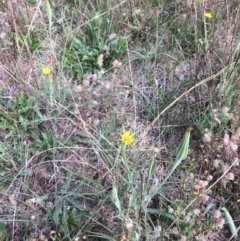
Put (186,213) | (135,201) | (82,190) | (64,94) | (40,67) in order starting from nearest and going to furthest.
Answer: (135,201)
(186,213)
(82,190)
(64,94)
(40,67)

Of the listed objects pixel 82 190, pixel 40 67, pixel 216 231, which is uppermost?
pixel 40 67

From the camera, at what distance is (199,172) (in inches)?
60.9

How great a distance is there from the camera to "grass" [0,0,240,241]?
1.36 meters

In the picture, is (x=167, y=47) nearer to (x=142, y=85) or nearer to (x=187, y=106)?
(x=142, y=85)

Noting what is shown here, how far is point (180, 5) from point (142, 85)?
19.9 inches

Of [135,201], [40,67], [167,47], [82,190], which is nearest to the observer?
[135,201]

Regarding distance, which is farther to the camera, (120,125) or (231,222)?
(120,125)

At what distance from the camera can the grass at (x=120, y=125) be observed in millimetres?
1356

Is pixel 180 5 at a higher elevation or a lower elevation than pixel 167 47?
higher

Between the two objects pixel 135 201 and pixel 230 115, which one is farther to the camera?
pixel 230 115

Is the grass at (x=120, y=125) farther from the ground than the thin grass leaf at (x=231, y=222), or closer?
farther from the ground

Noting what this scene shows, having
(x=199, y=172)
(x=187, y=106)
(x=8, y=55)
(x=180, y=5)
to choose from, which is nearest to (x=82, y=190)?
(x=199, y=172)

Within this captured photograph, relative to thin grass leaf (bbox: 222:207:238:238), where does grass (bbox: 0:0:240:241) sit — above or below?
above

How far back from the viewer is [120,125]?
1.68m
